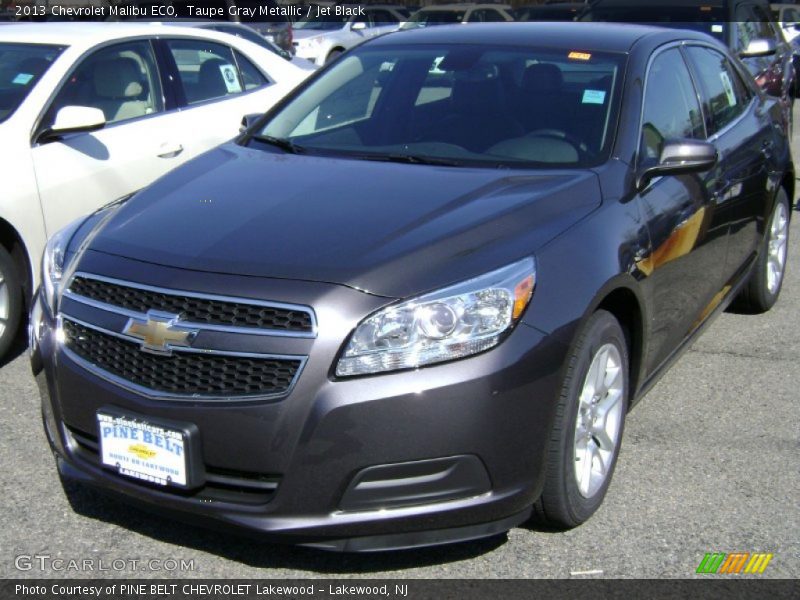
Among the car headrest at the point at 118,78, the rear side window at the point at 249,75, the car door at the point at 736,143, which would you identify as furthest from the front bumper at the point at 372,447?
the rear side window at the point at 249,75

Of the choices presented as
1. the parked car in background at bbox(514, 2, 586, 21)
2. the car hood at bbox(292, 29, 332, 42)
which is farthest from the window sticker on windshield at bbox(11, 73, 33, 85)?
the car hood at bbox(292, 29, 332, 42)

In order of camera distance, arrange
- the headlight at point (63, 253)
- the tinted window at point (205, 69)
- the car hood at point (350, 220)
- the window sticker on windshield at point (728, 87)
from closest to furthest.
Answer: the car hood at point (350, 220) → the headlight at point (63, 253) → the window sticker on windshield at point (728, 87) → the tinted window at point (205, 69)

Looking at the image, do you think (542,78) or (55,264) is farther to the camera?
(542,78)

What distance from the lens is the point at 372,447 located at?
3078mm

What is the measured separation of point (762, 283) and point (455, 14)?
18.6 metres

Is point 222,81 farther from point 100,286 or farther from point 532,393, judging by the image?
point 532,393

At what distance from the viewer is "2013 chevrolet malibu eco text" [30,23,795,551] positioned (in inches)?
122

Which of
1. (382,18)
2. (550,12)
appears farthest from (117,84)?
(382,18)

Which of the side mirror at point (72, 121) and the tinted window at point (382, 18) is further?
the tinted window at point (382, 18)

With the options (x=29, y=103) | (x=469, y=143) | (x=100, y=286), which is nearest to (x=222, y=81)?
(x=29, y=103)

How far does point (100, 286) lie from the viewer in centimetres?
349

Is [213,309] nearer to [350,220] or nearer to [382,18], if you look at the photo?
[350,220]

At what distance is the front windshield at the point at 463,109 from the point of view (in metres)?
4.31

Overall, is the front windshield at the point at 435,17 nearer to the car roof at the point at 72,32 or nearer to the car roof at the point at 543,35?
the car roof at the point at 72,32
